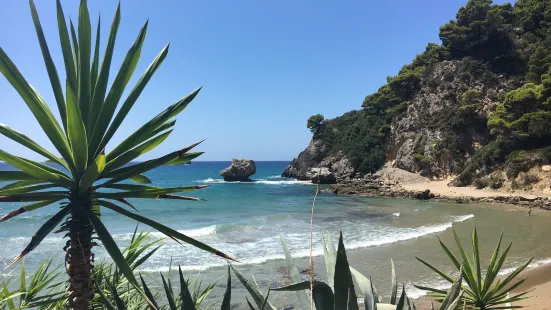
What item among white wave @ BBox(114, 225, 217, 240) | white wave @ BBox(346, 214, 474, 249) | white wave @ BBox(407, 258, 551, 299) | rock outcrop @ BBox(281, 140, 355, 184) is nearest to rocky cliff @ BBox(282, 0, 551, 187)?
rock outcrop @ BBox(281, 140, 355, 184)

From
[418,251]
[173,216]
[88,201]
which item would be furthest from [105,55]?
[173,216]

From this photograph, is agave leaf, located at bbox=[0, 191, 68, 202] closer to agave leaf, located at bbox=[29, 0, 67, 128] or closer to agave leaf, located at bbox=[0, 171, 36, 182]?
agave leaf, located at bbox=[0, 171, 36, 182]

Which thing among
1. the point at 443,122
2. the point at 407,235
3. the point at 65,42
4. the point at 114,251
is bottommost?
the point at 407,235

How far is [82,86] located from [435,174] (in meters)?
45.3

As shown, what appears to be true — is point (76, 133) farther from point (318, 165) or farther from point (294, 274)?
point (318, 165)

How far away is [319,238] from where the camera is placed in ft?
59.3

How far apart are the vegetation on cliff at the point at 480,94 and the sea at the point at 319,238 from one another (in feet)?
35.4

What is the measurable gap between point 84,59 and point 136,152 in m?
0.63

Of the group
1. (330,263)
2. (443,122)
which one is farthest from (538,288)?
(443,122)

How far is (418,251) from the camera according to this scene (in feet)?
43.7

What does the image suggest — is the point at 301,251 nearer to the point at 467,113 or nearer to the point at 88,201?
the point at 88,201

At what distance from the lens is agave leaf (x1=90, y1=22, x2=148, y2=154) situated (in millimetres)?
2143

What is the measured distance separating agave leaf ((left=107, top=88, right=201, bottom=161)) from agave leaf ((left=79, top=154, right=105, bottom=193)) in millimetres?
237

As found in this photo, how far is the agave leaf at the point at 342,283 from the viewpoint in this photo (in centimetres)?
155
